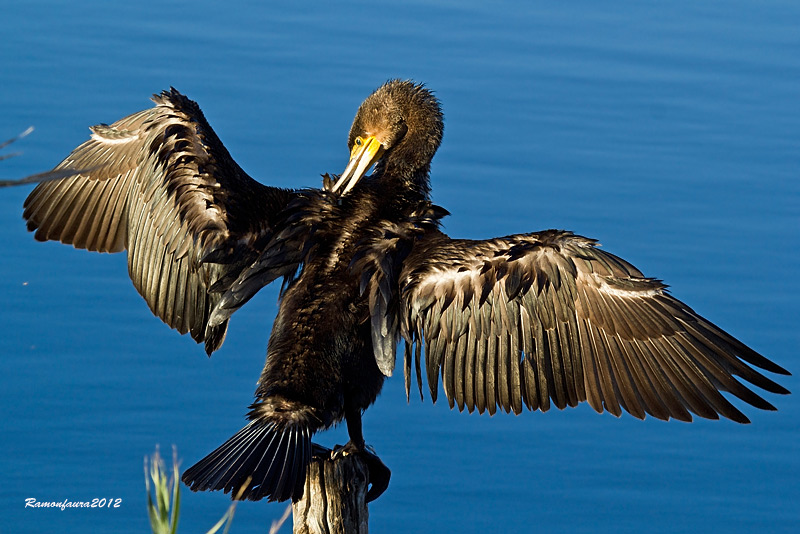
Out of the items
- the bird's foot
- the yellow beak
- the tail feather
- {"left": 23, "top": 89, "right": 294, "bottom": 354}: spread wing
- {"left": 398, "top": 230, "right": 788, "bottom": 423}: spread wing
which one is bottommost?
the tail feather

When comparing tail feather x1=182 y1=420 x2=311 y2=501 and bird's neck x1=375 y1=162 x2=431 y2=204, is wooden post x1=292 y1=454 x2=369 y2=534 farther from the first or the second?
bird's neck x1=375 y1=162 x2=431 y2=204

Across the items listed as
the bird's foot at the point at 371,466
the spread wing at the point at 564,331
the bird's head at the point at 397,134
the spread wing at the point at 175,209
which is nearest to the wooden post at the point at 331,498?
A: the bird's foot at the point at 371,466

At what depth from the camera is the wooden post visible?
3.60 meters

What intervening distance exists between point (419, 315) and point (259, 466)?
832mm

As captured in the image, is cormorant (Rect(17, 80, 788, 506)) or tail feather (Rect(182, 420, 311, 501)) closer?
tail feather (Rect(182, 420, 311, 501))

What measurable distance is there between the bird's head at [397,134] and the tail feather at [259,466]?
1424 mm

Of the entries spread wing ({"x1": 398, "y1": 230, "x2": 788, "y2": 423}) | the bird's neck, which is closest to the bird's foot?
spread wing ({"x1": 398, "y1": 230, "x2": 788, "y2": 423})

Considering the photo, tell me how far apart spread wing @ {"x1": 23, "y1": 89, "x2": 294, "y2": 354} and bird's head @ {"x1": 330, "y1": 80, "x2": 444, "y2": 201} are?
499mm

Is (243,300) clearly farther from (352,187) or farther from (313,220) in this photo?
(352,187)

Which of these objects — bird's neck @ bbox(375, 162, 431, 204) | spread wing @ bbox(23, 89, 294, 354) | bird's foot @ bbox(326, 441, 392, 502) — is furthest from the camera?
bird's neck @ bbox(375, 162, 431, 204)

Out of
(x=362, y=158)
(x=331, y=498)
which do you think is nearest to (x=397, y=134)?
(x=362, y=158)

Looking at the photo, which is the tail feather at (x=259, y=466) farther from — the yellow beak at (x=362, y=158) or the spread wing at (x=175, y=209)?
the yellow beak at (x=362, y=158)

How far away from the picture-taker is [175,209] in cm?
418

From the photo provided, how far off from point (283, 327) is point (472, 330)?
633 mm
